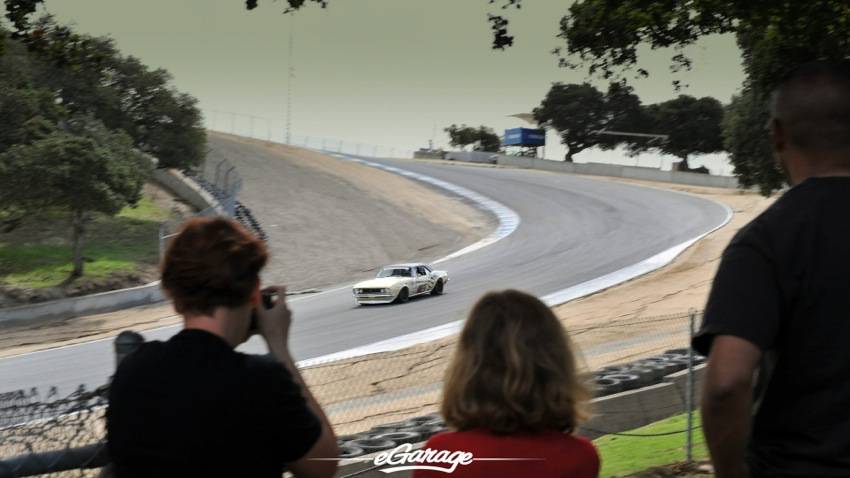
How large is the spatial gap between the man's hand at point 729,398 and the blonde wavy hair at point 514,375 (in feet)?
1.06

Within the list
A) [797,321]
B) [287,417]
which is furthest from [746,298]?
[287,417]

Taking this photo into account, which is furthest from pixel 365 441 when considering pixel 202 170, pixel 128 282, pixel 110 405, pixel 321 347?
pixel 202 170

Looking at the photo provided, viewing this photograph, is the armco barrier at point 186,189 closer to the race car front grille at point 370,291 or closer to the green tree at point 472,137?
the race car front grille at point 370,291

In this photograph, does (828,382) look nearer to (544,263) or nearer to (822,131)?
(822,131)

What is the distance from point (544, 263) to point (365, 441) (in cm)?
3435

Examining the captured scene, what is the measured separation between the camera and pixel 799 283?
260cm

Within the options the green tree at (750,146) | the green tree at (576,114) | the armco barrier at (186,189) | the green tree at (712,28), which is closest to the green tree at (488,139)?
the green tree at (576,114)

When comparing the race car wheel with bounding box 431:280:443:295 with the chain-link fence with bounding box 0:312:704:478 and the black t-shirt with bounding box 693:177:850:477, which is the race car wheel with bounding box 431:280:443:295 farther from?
the black t-shirt with bounding box 693:177:850:477

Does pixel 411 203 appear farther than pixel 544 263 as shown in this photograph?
A: Yes

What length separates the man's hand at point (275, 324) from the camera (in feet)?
9.96

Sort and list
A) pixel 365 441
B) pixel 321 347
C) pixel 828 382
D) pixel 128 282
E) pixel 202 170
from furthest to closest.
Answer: pixel 202 170 < pixel 128 282 < pixel 321 347 < pixel 365 441 < pixel 828 382

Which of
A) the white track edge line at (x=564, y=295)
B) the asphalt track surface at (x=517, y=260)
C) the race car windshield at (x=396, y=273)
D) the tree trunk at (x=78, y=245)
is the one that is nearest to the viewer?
the white track edge line at (x=564, y=295)

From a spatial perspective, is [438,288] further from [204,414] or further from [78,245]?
[204,414]

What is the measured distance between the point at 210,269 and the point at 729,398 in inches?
52.7
